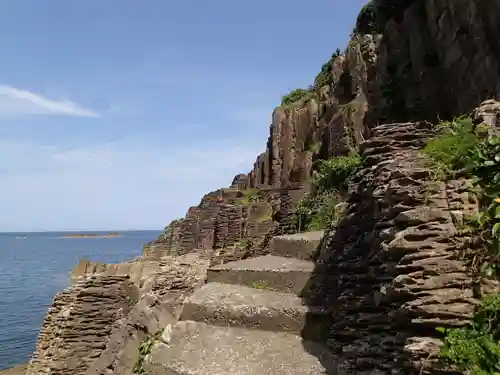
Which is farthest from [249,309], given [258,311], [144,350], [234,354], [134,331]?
[134,331]

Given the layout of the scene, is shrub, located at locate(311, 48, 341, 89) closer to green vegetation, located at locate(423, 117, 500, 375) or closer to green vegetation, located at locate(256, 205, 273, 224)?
green vegetation, located at locate(256, 205, 273, 224)

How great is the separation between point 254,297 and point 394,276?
3360 millimetres

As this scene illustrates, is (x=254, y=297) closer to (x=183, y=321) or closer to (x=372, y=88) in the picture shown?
(x=183, y=321)

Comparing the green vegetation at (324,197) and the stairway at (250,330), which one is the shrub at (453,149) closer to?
the stairway at (250,330)

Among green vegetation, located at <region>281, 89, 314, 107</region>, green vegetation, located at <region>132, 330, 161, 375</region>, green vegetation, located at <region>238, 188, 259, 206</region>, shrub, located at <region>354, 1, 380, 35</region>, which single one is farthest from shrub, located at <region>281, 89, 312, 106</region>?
green vegetation, located at <region>132, 330, 161, 375</region>

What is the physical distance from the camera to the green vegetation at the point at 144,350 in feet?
20.2

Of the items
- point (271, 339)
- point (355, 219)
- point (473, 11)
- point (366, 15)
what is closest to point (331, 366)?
point (271, 339)

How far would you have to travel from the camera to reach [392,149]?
503 cm

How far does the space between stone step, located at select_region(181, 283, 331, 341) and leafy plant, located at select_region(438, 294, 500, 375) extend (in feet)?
9.22

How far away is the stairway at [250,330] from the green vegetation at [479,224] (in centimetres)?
212

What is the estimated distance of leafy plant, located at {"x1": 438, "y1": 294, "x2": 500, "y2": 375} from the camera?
291 centimetres

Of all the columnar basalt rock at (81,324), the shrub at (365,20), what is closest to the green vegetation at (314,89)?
the shrub at (365,20)

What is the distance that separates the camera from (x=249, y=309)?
6.51m

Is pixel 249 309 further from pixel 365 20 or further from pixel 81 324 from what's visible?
pixel 365 20
